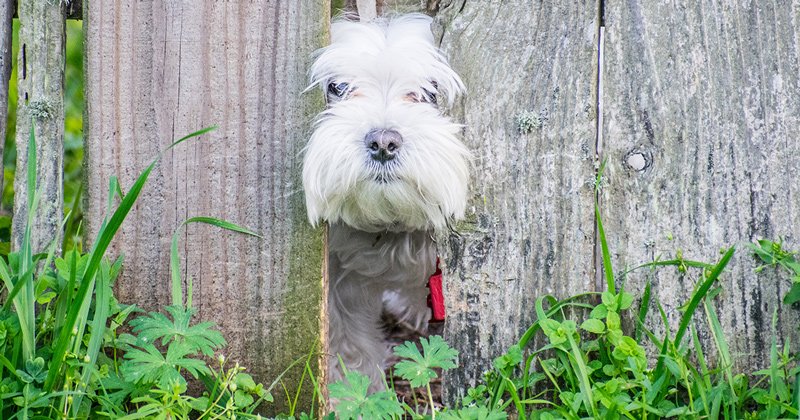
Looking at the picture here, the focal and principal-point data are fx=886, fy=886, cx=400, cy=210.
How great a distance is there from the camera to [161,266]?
2.44 m

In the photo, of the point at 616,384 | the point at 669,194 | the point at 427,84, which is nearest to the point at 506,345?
the point at 616,384

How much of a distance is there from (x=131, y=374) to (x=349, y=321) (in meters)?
1.39

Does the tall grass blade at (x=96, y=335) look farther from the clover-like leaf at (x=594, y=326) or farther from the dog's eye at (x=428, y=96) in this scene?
the clover-like leaf at (x=594, y=326)

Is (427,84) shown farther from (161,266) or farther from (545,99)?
(161,266)

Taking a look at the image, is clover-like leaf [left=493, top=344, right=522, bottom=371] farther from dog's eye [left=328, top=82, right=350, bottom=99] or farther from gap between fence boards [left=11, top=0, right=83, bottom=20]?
gap between fence boards [left=11, top=0, right=83, bottom=20]

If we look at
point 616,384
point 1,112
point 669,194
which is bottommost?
point 616,384

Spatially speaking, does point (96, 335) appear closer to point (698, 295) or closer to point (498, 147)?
point (498, 147)

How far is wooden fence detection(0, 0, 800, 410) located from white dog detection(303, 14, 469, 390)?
0.08 m

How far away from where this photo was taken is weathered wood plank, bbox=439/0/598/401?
234cm

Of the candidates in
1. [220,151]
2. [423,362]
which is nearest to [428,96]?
[220,151]

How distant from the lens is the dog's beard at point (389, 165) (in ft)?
7.64

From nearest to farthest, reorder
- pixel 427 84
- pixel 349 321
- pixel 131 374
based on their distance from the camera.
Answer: pixel 131 374
pixel 427 84
pixel 349 321

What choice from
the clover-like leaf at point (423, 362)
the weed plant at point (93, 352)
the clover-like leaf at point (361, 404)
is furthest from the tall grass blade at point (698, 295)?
the weed plant at point (93, 352)

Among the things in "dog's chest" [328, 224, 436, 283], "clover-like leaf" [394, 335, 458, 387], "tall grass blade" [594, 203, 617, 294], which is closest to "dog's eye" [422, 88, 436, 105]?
"dog's chest" [328, 224, 436, 283]
